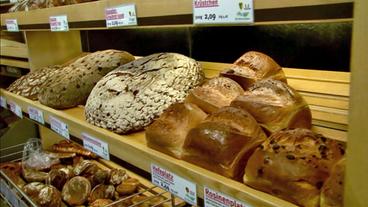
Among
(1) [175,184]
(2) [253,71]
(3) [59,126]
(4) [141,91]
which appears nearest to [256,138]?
(1) [175,184]

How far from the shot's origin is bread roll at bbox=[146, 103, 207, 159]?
0.89m

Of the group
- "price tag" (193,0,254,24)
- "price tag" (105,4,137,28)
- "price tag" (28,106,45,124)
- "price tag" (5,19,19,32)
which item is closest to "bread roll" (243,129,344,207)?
"price tag" (193,0,254,24)

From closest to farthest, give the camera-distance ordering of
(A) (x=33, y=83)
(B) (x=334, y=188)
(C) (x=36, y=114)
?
(B) (x=334, y=188)
(C) (x=36, y=114)
(A) (x=33, y=83)

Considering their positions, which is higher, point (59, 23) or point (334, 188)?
point (59, 23)

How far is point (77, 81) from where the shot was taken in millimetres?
1412

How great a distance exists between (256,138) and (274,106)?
0.10 meters

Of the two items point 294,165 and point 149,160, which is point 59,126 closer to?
point 149,160

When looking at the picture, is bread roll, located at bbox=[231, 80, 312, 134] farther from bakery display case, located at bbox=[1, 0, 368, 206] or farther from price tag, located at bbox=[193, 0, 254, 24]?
price tag, located at bbox=[193, 0, 254, 24]

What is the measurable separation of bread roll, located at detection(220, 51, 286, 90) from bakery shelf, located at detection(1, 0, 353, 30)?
28 centimetres

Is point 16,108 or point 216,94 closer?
point 216,94

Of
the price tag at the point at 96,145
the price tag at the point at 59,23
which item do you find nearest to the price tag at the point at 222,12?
the price tag at the point at 96,145

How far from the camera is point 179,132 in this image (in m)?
0.90

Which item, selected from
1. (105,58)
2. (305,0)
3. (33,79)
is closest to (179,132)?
(305,0)

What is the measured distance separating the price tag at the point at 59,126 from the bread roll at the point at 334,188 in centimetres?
91
